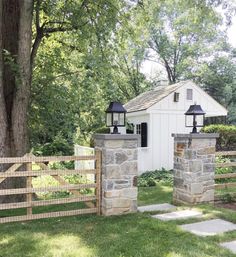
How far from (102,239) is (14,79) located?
351 cm

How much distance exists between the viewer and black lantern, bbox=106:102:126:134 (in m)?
5.57

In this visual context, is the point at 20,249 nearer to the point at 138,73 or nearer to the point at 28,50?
the point at 28,50

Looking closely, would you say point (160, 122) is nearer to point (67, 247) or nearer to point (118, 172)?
point (118, 172)

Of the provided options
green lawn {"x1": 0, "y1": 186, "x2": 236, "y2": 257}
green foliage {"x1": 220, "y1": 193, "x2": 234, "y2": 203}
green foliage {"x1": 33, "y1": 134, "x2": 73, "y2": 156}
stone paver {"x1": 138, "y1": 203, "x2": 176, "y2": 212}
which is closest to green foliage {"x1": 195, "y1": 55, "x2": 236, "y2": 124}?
green foliage {"x1": 33, "y1": 134, "x2": 73, "y2": 156}

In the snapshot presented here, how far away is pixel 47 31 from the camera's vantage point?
7215 millimetres

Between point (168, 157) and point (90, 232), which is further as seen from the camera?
point (168, 157)

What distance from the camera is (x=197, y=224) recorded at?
4.97 metres

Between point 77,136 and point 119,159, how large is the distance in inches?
370

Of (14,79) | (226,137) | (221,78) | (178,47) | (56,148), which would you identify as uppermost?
(178,47)

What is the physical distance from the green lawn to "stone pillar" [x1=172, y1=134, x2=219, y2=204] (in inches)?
31.3

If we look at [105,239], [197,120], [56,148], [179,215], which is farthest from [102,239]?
[56,148]

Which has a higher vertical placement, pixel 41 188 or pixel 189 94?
pixel 189 94

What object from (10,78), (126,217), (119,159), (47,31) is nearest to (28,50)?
(10,78)

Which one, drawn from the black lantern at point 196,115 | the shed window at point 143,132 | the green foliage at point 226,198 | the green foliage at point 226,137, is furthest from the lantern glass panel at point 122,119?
the green foliage at point 226,137
